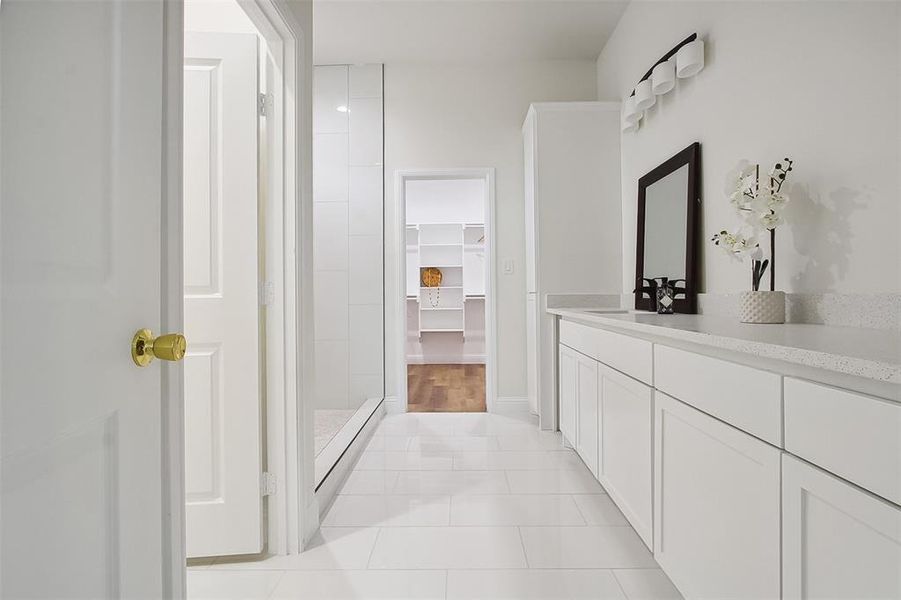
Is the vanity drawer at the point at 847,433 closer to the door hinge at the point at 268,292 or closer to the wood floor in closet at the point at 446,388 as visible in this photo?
the door hinge at the point at 268,292

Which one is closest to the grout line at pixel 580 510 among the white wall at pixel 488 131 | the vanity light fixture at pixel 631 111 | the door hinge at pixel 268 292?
the door hinge at pixel 268 292

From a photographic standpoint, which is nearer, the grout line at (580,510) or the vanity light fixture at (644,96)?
the grout line at (580,510)

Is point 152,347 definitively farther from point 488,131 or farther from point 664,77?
point 488,131

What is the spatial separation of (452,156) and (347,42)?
1.16m

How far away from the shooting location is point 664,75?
2.53 metres

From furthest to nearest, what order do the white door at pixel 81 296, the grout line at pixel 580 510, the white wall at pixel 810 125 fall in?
the grout line at pixel 580 510, the white wall at pixel 810 125, the white door at pixel 81 296

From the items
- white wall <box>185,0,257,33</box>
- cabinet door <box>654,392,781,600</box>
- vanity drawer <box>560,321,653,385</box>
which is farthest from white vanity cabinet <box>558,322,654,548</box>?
white wall <box>185,0,257,33</box>

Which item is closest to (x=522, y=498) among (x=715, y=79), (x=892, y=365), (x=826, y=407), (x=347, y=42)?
(x=826, y=407)

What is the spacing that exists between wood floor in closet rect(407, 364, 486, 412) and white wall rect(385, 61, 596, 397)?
48cm

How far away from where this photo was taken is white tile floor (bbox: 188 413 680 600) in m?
1.64

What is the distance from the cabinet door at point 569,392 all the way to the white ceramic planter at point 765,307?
1.08 metres

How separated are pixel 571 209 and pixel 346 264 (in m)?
1.83

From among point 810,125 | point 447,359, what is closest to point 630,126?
point 810,125

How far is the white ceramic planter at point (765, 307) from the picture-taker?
5.21 feet
